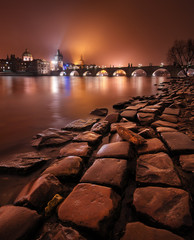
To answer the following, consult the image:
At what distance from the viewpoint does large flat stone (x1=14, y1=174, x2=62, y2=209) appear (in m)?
1.28

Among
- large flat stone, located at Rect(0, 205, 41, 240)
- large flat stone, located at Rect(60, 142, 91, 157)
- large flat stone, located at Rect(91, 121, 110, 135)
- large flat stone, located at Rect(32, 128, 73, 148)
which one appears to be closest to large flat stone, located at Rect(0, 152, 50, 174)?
large flat stone, located at Rect(60, 142, 91, 157)

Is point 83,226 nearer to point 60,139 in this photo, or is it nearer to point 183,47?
point 60,139

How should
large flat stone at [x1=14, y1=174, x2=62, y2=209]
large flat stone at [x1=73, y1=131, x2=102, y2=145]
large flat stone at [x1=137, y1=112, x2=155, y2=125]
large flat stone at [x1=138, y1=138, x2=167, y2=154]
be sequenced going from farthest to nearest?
1. large flat stone at [x1=137, y1=112, x2=155, y2=125]
2. large flat stone at [x1=73, y1=131, x2=102, y2=145]
3. large flat stone at [x1=138, y1=138, x2=167, y2=154]
4. large flat stone at [x1=14, y1=174, x2=62, y2=209]

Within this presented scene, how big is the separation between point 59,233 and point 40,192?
437 mm

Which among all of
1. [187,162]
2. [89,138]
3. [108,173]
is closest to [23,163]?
[89,138]

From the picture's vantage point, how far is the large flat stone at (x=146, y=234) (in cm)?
90

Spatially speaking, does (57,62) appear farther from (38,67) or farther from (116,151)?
(116,151)

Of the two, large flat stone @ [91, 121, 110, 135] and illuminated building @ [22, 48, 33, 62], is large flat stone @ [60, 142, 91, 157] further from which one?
illuminated building @ [22, 48, 33, 62]

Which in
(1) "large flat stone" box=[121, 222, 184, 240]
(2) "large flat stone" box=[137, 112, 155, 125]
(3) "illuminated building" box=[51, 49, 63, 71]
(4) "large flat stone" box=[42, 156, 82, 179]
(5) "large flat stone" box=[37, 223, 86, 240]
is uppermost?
(3) "illuminated building" box=[51, 49, 63, 71]

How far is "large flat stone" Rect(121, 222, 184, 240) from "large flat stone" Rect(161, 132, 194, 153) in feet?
3.75

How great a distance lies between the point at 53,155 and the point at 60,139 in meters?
0.49

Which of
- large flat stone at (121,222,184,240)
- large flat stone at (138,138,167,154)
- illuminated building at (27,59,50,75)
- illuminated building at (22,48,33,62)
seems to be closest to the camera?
large flat stone at (121,222,184,240)

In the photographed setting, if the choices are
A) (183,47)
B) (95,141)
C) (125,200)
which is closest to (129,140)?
(95,141)

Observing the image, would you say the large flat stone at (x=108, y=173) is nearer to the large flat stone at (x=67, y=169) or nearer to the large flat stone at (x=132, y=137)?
the large flat stone at (x=67, y=169)
